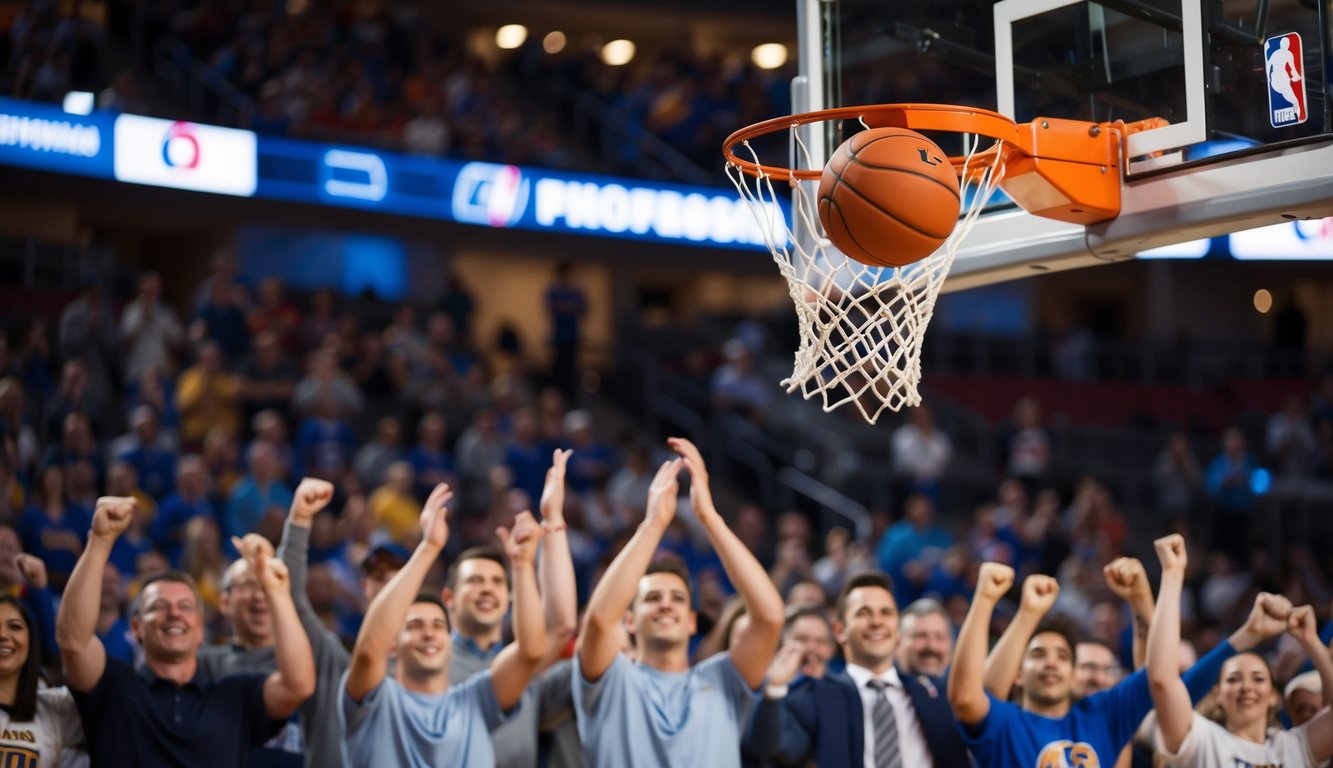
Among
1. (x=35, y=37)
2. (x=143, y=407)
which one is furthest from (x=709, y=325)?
(x=143, y=407)

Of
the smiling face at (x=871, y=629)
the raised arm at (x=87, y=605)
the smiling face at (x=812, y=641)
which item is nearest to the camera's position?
the raised arm at (x=87, y=605)

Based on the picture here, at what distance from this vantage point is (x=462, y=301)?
13.6 metres

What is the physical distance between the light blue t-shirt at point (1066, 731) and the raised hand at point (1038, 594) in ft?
1.16

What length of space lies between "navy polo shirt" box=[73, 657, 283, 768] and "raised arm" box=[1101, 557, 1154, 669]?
2.92m

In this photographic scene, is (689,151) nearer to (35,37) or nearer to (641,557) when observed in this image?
(35,37)

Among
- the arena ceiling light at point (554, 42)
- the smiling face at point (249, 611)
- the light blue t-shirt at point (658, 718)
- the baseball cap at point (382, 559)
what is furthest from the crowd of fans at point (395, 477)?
the arena ceiling light at point (554, 42)

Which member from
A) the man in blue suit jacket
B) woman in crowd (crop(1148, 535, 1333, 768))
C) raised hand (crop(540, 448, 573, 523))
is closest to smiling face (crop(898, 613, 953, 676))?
the man in blue suit jacket

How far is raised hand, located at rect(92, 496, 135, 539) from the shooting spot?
4.45m

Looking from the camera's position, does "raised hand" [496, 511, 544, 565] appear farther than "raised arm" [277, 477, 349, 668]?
No

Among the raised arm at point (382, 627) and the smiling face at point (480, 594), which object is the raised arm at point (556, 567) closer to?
the smiling face at point (480, 594)

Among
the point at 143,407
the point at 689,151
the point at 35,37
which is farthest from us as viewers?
the point at 689,151

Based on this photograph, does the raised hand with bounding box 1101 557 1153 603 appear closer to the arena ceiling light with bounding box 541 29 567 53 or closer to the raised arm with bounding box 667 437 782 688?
the raised arm with bounding box 667 437 782 688

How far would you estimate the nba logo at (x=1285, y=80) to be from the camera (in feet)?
14.9

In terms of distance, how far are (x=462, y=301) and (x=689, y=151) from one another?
3.84 metres
